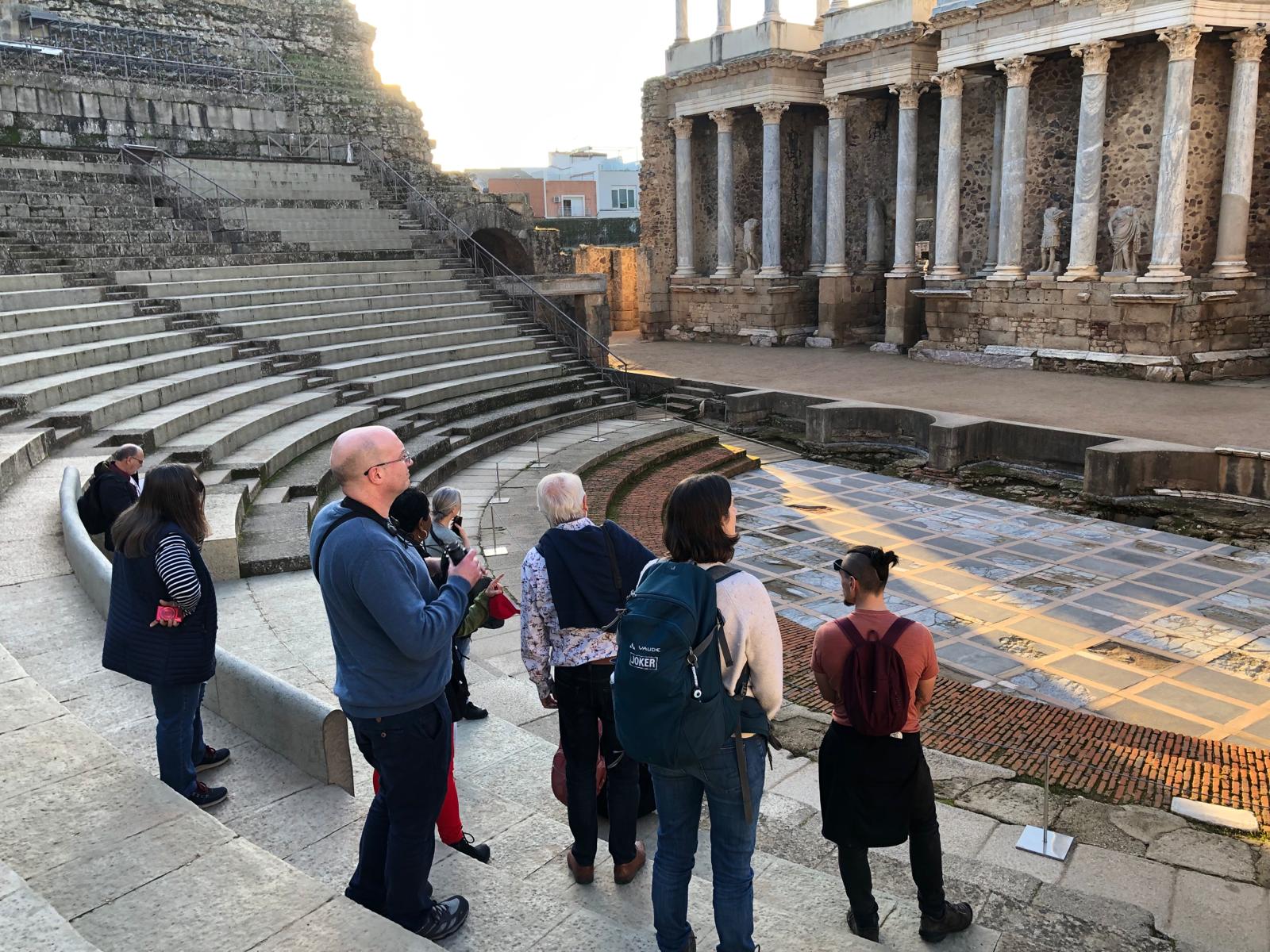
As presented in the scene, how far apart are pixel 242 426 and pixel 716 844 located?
7833mm

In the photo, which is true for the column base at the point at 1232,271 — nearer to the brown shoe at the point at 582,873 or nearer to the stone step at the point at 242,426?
the stone step at the point at 242,426

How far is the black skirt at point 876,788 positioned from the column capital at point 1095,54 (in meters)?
18.4

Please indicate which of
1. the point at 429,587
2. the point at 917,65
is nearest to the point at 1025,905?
the point at 429,587

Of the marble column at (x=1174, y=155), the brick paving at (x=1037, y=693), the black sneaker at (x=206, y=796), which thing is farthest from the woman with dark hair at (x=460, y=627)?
the marble column at (x=1174, y=155)

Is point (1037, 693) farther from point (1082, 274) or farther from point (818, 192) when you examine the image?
point (818, 192)

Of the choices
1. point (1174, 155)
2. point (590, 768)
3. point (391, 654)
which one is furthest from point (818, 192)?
point (391, 654)

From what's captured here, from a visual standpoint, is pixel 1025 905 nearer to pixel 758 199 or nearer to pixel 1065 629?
pixel 1065 629

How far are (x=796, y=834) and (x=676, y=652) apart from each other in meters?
2.10

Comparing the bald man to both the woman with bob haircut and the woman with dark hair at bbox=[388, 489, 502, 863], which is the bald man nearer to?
the woman with dark hair at bbox=[388, 489, 502, 863]

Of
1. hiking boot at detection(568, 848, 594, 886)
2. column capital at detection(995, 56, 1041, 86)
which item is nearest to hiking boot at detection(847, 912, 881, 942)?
hiking boot at detection(568, 848, 594, 886)

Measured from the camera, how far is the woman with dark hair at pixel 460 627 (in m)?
3.40

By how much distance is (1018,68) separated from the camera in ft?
63.3

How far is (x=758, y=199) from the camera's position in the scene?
26.8 m

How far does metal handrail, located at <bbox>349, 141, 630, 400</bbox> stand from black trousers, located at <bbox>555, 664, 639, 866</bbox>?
1328 cm
